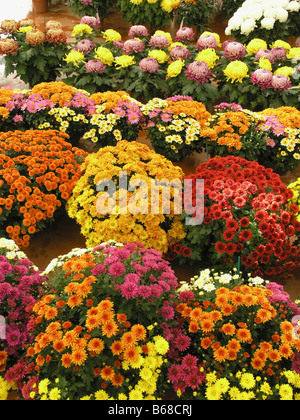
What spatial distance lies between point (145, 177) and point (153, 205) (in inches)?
9.4

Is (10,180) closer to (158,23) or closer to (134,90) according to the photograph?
(134,90)

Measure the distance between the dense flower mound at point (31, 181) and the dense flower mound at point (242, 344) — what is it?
1.49 meters

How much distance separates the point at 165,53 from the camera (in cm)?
524

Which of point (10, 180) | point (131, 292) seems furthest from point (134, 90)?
point (131, 292)

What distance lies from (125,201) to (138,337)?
1213 millimetres

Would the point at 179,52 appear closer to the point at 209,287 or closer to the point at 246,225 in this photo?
the point at 246,225

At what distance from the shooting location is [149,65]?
4.80 metres

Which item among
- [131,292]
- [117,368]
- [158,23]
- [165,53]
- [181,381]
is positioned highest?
[158,23]

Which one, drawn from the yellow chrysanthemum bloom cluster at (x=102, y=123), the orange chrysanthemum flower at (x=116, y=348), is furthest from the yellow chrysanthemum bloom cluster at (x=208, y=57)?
the orange chrysanthemum flower at (x=116, y=348)

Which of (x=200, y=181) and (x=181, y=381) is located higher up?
(x=200, y=181)

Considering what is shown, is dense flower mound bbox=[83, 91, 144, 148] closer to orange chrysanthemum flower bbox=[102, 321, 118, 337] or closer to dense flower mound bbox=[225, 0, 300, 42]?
orange chrysanthemum flower bbox=[102, 321, 118, 337]

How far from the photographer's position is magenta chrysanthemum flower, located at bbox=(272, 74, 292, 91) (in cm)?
460

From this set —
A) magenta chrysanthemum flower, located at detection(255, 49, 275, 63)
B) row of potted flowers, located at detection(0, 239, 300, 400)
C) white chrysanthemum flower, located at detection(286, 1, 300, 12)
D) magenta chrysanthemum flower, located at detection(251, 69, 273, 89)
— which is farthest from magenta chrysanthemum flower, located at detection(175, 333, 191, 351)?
white chrysanthemum flower, located at detection(286, 1, 300, 12)
